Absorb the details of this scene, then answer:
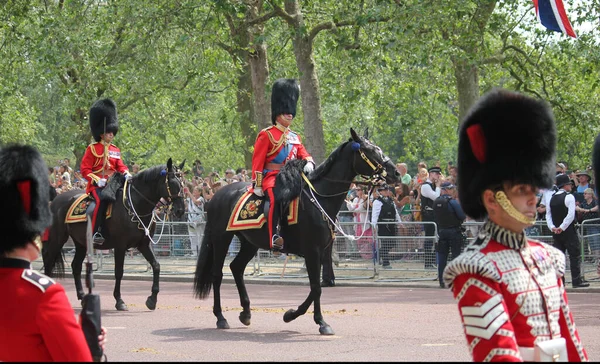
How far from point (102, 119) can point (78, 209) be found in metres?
1.54

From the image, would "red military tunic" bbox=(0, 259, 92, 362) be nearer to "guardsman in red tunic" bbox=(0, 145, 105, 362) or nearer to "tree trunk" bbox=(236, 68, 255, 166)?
"guardsman in red tunic" bbox=(0, 145, 105, 362)

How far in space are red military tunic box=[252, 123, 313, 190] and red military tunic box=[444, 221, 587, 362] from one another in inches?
308

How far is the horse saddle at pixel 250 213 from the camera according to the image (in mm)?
11984

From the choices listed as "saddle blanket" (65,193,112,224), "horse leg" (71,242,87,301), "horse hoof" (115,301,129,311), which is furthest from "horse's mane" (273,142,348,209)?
"saddle blanket" (65,193,112,224)

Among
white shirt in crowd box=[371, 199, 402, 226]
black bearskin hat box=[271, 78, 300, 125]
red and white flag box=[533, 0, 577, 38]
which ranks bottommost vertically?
white shirt in crowd box=[371, 199, 402, 226]

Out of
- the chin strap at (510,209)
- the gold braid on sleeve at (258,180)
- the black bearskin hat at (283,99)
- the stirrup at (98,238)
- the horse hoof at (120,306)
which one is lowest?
the horse hoof at (120,306)

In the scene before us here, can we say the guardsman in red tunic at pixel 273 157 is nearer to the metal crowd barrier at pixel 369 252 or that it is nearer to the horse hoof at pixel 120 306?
the horse hoof at pixel 120 306

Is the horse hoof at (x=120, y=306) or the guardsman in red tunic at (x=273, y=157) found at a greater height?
the guardsman in red tunic at (x=273, y=157)

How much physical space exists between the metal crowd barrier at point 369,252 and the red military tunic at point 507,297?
11.3 meters

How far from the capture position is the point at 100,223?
1482cm

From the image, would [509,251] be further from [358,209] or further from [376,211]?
[358,209]

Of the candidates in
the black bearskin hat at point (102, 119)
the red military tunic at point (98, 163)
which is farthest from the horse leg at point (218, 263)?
the black bearskin hat at point (102, 119)

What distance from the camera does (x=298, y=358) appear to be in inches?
366

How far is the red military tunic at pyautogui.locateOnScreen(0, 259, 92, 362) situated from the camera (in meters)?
3.97
